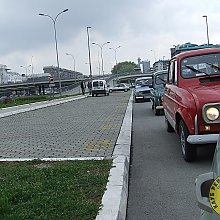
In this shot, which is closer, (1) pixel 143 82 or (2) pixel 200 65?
(2) pixel 200 65

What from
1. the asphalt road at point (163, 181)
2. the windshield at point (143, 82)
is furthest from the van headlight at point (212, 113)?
the windshield at point (143, 82)

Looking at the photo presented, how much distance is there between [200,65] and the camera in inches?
336

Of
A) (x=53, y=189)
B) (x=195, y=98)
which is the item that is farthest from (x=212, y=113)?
(x=53, y=189)

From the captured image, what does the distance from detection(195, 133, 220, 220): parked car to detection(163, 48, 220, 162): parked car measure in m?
4.00

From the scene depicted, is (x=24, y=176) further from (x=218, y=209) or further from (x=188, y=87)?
(x=218, y=209)

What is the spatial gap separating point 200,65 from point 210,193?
7037mm

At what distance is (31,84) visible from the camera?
10244 cm

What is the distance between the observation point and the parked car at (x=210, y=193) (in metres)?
1.75

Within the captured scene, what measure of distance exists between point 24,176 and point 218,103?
10.9 ft

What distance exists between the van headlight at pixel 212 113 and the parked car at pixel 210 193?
460 cm

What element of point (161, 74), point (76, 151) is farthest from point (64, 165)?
point (161, 74)

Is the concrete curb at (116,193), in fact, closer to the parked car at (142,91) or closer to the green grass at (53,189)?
the green grass at (53,189)

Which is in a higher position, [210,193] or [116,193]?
[210,193]

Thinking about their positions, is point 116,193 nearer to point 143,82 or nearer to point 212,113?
point 212,113
